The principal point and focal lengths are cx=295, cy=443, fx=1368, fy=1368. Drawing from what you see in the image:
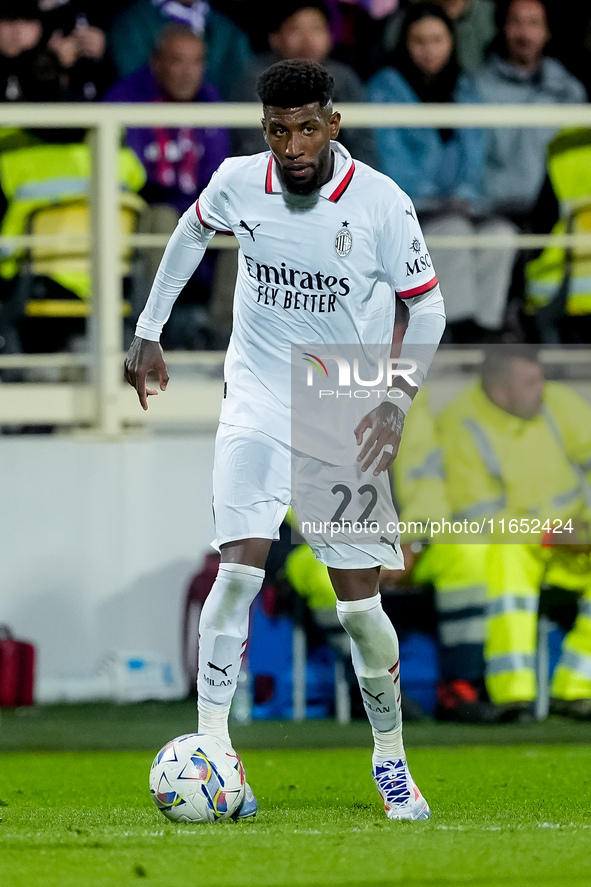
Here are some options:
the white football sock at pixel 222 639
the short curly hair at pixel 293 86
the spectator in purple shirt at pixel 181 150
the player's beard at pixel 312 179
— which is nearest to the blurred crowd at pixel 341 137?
the spectator in purple shirt at pixel 181 150

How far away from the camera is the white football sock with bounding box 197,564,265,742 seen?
12.2ft

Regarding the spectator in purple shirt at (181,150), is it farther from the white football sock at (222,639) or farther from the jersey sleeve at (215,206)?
the white football sock at (222,639)

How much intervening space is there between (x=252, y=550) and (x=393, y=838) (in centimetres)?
86

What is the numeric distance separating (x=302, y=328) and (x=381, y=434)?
1.49 ft

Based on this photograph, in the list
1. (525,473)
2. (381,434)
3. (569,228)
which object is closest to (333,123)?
A: (381,434)

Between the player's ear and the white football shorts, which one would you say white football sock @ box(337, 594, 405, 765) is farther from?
the player's ear

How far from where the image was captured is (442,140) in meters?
7.56

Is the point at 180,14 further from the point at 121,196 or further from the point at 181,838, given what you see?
the point at 181,838

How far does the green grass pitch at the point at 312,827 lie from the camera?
2.84 m

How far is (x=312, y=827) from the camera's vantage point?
3.56 m

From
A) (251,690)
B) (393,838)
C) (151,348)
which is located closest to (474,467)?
(251,690)

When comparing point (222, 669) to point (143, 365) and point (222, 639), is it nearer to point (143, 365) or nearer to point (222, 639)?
point (222, 639)

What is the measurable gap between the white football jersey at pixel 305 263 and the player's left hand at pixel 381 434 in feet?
0.86

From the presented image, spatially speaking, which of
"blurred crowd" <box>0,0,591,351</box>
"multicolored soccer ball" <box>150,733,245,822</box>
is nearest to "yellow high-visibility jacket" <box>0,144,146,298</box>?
"blurred crowd" <box>0,0,591,351</box>
